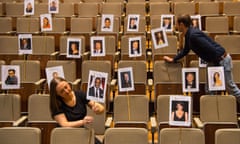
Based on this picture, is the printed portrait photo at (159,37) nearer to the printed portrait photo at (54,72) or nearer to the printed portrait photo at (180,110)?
the printed portrait photo at (54,72)

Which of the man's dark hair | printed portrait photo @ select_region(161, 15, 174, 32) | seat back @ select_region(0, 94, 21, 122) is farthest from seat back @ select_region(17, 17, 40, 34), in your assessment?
the man's dark hair

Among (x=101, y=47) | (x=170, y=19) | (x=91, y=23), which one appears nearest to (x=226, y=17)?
(x=170, y=19)

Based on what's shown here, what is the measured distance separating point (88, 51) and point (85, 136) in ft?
8.09

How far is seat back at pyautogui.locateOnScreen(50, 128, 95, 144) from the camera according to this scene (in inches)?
115

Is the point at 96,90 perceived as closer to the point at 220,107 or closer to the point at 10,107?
the point at 10,107

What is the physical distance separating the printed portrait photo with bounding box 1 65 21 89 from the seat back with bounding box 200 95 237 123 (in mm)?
1468

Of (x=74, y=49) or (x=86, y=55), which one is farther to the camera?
(x=86, y=55)

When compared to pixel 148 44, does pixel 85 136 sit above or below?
below

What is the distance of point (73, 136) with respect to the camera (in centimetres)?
291

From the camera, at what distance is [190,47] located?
3.97 m

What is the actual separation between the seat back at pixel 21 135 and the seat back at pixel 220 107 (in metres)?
1.33

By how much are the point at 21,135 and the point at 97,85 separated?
599 millimetres

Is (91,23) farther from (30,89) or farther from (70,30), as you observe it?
(30,89)

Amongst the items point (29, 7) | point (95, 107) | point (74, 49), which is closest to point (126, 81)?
point (95, 107)
